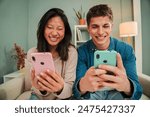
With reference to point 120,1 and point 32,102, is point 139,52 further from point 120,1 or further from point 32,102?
point 32,102

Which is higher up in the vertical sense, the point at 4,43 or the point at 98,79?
the point at 4,43

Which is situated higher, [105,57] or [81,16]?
[81,16]

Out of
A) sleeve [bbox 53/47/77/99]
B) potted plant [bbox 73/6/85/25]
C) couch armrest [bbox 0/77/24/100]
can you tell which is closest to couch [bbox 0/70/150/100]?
couch armrest [bbox 0/77/24/100]

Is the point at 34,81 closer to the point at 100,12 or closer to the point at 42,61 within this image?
the point at 42,61

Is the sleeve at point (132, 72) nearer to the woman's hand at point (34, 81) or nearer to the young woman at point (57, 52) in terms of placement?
the young woman at point (57, 52)

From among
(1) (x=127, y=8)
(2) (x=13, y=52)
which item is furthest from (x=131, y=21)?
(2) (x=13, y=52)

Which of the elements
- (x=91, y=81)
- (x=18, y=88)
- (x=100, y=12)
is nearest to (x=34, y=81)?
A: (x=18, y=88)
